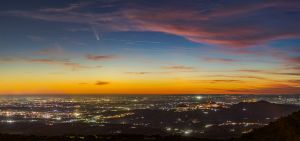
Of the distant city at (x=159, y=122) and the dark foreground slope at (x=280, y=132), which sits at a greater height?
the dark foreground slope at (x=280, y=132)

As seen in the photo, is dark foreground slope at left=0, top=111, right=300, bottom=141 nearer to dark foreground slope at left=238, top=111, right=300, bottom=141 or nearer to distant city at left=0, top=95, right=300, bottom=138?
dark foreground slope at left=238, top=111, right=300, bottom=141

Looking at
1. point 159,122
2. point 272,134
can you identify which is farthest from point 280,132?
point 159,122

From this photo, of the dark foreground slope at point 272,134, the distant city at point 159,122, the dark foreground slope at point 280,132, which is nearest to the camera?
the dark foreground slope at point 280,132

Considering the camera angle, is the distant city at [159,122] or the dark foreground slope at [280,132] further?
the distant city at [159,122]

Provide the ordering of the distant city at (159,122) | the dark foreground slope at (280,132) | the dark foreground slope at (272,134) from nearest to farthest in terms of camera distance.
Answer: the dark foreground slope at (280,132) < the dark foreground slope at (272,134) < the distant city at (159,122)

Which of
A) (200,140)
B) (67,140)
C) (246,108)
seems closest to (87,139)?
(67,140)

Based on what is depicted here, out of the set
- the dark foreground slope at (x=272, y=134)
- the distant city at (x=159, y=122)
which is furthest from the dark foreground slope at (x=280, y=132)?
the distant city at (x=159, y=122)

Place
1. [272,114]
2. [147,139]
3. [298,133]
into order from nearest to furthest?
1. [298,133]
2. [147,139]
3. [272,114]

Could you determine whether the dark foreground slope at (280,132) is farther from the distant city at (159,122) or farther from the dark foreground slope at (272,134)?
the distant city at (159,122)

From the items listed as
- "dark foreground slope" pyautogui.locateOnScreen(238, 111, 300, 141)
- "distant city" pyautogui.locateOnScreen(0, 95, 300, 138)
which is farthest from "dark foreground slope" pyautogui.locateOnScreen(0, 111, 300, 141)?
"distant city" pyautogui.locateOnScreen(0, 95, 300, 138)

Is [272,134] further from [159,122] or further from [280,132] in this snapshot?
[159,122]

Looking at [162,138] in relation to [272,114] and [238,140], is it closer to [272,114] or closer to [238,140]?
[238,140]
